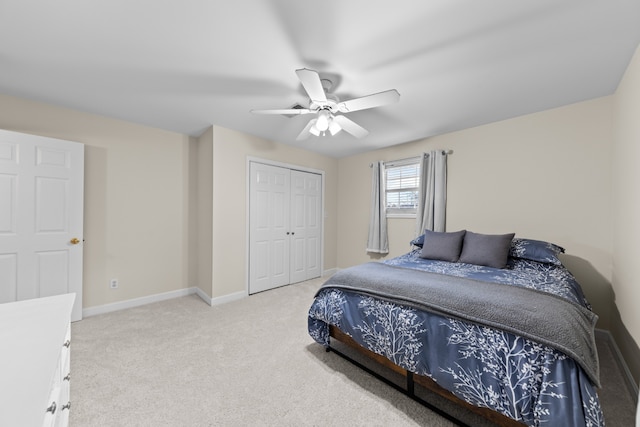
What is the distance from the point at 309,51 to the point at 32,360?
203 cm

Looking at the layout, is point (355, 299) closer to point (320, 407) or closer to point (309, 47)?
point (320, 407)

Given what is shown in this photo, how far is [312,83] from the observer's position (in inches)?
67.2

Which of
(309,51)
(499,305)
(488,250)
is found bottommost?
(499,305)

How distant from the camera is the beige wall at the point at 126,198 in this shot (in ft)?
8.89

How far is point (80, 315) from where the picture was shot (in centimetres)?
270

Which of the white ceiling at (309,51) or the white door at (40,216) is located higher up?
the white ceiling at (309,51)

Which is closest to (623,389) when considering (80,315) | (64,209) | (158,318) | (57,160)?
(158,318)

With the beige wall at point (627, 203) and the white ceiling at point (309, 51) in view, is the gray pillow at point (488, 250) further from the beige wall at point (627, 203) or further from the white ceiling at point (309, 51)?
the white ceiling at point (309, 51)

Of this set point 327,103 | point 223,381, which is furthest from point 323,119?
point 223,381

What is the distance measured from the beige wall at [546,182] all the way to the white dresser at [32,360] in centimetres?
376

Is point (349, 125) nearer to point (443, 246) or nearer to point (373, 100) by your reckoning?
point (373, 100)

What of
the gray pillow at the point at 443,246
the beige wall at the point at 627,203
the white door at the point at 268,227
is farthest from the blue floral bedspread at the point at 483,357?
the white door at the point at 268,227

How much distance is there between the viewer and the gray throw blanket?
45.0 inches

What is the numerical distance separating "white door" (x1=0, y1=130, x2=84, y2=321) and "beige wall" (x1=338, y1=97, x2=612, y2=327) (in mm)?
4431
